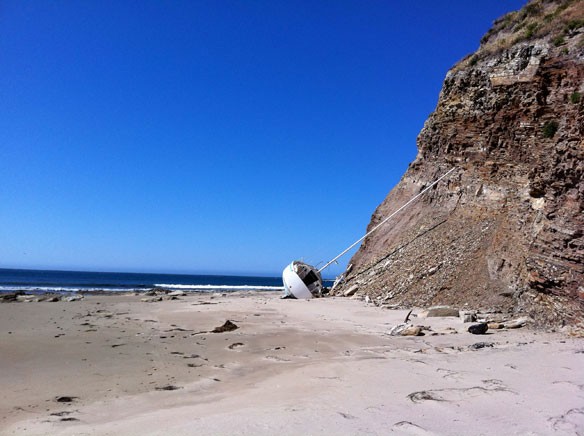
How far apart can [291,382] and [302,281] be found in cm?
1935

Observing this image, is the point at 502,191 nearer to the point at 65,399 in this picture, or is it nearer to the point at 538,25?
the point at 538,25

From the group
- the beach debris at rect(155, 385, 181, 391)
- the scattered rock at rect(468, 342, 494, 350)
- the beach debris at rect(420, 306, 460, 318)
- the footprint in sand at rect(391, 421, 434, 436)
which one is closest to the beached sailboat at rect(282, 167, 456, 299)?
the beach debris at rect(420, 306, 460, 318)

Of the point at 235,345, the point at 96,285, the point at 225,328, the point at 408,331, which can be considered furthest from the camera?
the point at 96,285

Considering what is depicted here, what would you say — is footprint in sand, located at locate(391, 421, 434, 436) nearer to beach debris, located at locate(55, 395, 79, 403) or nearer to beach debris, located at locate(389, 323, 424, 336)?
beach debris, located at locate(55, 395, 79, 403)

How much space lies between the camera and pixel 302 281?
25422 mm

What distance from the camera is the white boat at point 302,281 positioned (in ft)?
82.8

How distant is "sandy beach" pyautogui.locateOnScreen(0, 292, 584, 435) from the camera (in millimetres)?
4375

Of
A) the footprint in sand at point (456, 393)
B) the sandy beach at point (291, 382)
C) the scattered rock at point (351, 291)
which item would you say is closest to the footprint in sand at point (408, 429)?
the sandy beach at point (291, 382)

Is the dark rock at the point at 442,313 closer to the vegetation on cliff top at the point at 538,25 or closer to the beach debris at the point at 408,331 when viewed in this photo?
the beach debris at the point at 408,331

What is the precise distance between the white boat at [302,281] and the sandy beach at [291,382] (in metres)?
13.2

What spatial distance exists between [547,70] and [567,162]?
981cm

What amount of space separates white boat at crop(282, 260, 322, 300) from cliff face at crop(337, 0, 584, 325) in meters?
2.05

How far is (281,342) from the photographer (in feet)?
32.1

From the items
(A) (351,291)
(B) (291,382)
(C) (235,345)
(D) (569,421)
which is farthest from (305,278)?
(D) (569,421)
